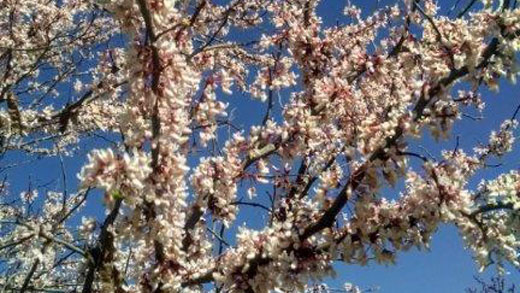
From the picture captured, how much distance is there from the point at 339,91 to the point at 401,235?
5.27 feet

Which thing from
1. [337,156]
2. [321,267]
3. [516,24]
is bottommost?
[321,267]

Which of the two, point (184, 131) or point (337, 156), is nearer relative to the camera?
point (184, 131)

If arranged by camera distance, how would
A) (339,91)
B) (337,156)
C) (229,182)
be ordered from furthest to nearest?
(337,156), (339,91), (229,182)

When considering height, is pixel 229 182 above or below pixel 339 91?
below

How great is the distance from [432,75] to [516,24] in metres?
0.60

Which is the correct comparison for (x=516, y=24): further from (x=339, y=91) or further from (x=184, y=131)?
(x=184, y=131)

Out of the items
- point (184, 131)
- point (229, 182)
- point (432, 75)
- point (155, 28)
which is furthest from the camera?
point (229, 182)

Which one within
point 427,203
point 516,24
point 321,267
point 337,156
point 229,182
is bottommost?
point 321,267

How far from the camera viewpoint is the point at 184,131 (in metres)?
3.97

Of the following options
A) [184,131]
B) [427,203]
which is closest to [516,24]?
[427,203]

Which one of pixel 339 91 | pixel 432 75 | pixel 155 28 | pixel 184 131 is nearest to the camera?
pixel 155 28

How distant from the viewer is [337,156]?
19.9ft

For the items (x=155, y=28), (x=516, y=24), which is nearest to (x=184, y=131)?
(x=155, y=28)

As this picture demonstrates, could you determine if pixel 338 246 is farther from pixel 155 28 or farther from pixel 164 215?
pixel 155 28
